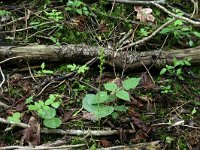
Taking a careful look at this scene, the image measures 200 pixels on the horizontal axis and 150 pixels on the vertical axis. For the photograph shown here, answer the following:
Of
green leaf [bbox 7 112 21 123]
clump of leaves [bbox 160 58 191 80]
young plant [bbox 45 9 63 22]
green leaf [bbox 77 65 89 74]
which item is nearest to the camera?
green leaf [bbox 7 112 21 123]

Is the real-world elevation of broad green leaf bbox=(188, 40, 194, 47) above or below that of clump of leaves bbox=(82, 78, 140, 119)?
above

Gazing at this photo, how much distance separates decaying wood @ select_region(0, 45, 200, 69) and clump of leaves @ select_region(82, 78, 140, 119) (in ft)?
1.78

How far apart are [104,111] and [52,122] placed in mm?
446

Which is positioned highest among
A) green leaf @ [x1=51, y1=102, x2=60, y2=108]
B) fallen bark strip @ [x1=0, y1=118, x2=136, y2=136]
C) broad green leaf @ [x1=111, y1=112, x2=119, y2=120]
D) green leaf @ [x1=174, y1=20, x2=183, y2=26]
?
green leaf @ [x1=174, y1=20, x2=183, y2=26]

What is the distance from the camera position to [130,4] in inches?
167

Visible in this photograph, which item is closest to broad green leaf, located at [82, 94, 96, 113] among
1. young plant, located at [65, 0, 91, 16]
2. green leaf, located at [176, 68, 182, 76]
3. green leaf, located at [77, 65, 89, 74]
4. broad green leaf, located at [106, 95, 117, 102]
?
broad green leaf, located at [106, 95, 117, 102]

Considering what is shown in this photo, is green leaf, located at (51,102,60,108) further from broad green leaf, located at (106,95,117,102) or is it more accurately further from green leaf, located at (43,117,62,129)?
broad green leaf, located at (106,95,117,102)

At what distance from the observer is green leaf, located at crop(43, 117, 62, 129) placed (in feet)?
9.04

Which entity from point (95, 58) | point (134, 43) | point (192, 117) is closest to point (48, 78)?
→ point (95, 58)

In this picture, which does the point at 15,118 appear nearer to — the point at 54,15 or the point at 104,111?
the point at 104,111

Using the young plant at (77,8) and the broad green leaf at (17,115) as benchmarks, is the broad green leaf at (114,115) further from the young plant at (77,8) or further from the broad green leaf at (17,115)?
the young plant at (77,8)

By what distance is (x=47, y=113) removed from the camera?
2824 mm

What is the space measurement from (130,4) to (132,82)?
1.60 meters

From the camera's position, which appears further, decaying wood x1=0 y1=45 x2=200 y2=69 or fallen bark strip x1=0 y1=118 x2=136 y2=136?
decaying wood x1=0 y1=45 x2=200 y2=69
